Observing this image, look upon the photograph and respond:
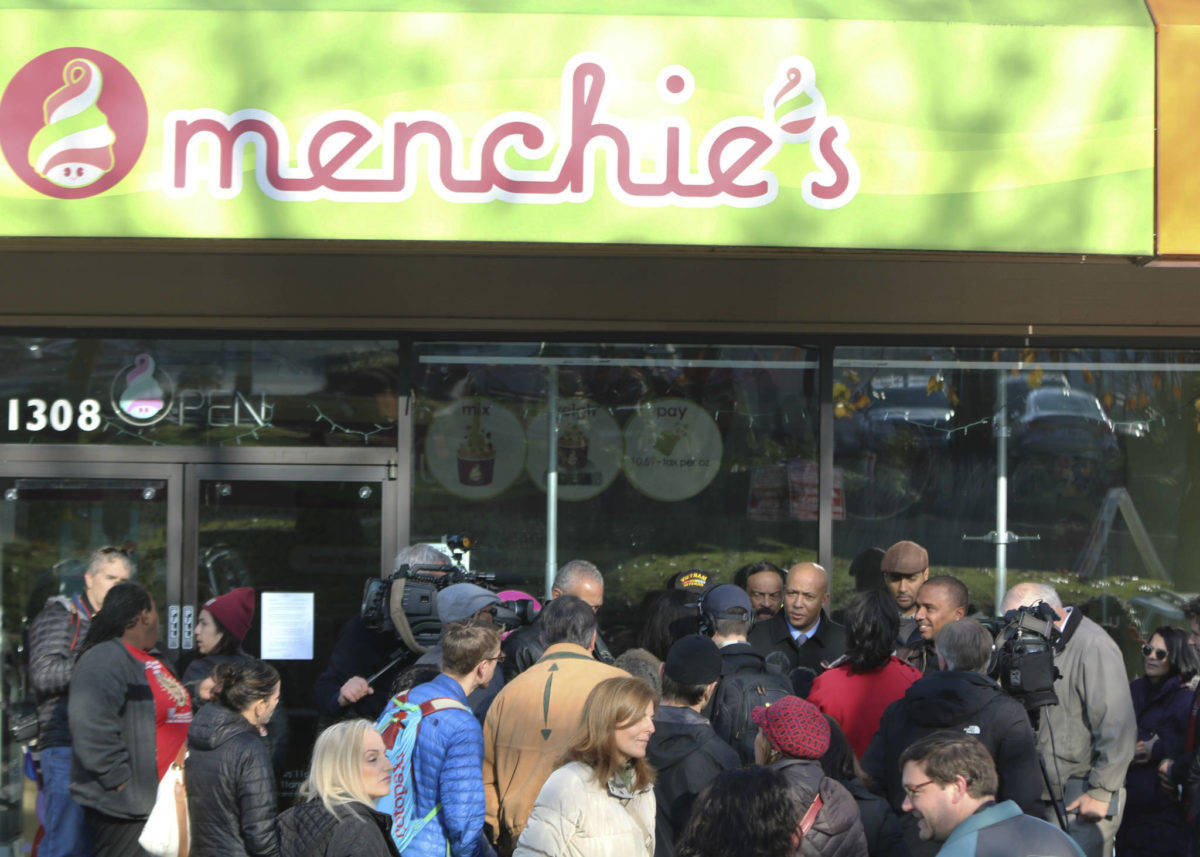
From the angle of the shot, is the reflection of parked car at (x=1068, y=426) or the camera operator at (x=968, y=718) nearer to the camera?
the camera operator at (x=968, y=718)

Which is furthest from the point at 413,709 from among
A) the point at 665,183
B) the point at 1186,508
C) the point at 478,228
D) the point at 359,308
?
the point at 1186,508

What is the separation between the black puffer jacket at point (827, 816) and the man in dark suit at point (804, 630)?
2.63m

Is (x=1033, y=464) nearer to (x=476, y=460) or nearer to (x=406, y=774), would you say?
(x=476, y=460)

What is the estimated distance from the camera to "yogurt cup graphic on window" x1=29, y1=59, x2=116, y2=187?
225 inches

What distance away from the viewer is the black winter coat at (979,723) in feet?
15.5

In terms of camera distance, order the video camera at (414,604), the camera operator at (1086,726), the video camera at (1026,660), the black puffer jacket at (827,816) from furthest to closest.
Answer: the video camera at (414,604) < the camera operator at (1086,726) < the video camera at (1026,660) < the black puffer jacket at (827,816)

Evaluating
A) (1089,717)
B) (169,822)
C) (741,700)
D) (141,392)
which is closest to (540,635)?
(741,700)

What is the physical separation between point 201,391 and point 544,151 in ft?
9.68

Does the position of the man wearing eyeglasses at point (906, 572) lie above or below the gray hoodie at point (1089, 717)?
above

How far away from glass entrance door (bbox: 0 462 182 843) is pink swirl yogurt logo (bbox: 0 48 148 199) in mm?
2178

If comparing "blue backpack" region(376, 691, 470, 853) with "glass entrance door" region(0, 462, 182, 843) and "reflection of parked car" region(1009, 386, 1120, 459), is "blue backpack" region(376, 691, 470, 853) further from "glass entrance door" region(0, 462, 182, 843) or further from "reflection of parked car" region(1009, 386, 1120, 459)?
"reflection of parked car" region(1009, 386, 1120, 459)

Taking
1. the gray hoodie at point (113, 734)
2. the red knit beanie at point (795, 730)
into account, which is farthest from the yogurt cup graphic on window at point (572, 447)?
the red knit beanie at point (795, 730)

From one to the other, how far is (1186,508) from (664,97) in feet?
14.1

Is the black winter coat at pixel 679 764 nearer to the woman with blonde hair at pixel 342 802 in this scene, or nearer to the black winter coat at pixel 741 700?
the black winter coat at pixel 741 700
